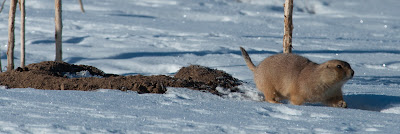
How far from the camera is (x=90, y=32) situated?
47.3ft

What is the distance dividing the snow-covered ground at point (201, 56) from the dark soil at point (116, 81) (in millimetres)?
249

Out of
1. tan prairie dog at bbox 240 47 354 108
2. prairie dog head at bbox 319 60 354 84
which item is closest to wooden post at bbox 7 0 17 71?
tan prairie dog at bbox 240 47 354 108

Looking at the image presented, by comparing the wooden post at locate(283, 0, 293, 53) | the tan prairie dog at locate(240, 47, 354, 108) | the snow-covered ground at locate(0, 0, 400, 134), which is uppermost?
the wooden post at locate(283, 0, 293, 53)

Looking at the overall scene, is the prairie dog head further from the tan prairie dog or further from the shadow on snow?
the shadow on snow

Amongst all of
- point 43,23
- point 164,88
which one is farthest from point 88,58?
point 164,88

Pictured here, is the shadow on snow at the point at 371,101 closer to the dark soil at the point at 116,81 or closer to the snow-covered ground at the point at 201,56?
the snow-covered ground at the point at 201,56

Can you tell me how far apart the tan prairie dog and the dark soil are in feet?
2.13

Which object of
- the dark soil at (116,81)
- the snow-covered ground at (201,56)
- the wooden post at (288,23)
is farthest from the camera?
the wooden post at (288,23)

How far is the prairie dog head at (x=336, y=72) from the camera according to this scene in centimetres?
504

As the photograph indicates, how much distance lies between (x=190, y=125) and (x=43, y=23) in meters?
12.7

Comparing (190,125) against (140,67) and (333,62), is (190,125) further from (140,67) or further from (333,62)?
(140,67)

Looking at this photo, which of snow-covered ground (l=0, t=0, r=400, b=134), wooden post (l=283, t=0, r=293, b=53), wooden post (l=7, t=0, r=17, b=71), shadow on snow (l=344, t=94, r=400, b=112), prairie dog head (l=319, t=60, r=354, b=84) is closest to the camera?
snow-covered ground (l=0, t=0, r=400, b=134)

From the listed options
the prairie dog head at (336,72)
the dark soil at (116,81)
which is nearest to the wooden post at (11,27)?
the dark soil at (116,81)

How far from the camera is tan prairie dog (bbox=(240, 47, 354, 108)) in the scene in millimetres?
5078
